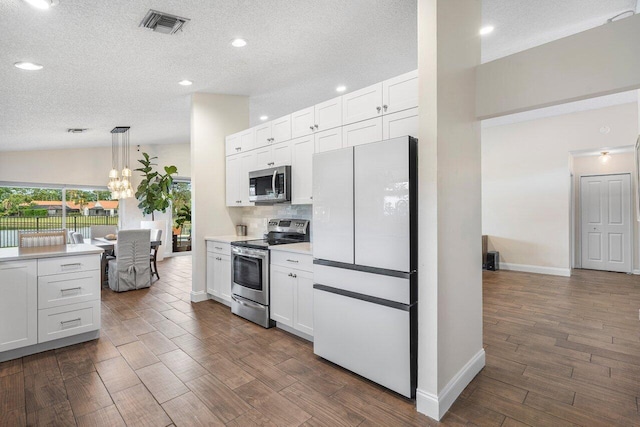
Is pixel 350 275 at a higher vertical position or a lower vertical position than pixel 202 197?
lower

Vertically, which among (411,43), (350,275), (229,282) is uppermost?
(411,43)

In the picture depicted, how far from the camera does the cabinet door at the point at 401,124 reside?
8.18 feet

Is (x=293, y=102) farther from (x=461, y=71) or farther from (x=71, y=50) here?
(x=461, y=71)

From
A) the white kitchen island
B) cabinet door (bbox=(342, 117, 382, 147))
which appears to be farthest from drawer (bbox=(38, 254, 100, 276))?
cabinet door (bbox=(342, 117, 382, 147))

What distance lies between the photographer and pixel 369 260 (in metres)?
2.32

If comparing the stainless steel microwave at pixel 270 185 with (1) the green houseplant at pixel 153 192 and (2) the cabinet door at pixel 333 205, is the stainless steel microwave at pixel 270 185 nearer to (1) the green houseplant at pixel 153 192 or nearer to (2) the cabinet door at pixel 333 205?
(2) the cabinet door at pixel 333 205

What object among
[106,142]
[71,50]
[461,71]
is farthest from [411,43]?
[106,142]

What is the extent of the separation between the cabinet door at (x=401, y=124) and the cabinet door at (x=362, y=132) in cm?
6

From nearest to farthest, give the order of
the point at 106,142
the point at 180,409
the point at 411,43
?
the point at 180,409 → the point at 411,43 → the point at 106,142

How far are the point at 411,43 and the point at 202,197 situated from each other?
330 cm

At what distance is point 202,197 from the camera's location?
4578 mm

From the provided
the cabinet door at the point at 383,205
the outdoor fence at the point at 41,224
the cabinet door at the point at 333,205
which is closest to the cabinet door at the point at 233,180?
the cabinet door at the point at 333,205

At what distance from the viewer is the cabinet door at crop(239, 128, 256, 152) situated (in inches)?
167

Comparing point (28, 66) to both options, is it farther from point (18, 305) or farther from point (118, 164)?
point (118, 164)
